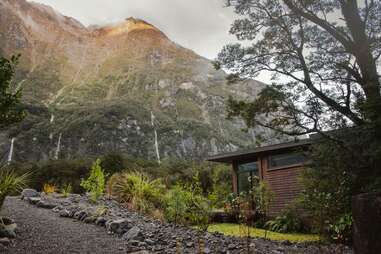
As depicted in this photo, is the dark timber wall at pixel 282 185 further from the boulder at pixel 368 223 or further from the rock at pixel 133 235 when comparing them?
the boulder at pixel 368 223

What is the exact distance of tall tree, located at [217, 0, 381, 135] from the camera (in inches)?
292

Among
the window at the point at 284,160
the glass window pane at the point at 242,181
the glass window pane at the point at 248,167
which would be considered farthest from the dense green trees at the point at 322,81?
the glass window pane at the point at 242,181

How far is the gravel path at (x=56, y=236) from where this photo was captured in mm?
5621

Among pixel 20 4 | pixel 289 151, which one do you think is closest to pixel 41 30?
pixel 20 4

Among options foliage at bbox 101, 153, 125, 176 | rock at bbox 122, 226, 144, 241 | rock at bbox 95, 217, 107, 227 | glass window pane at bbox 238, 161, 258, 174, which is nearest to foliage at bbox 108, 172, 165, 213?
rock at bbox 95, 217, 107, 227

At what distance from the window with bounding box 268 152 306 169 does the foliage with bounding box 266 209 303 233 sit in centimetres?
215

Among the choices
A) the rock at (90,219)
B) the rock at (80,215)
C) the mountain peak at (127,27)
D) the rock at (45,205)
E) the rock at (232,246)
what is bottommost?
the rock at (232,246)

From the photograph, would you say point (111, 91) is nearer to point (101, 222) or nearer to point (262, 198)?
point (262, 198)

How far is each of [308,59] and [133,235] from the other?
17.0 feet

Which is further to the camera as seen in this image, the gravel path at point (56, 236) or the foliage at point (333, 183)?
the foliage at point (333, 183)

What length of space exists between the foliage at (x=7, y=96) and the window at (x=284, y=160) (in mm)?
10308

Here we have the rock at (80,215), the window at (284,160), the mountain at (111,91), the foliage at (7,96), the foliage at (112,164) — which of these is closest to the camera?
the foliage at (7,96)

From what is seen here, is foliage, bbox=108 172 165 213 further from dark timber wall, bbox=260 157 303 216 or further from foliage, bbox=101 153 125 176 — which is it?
foliage, bbox=101 153 125 176

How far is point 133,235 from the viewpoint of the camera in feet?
22.6
